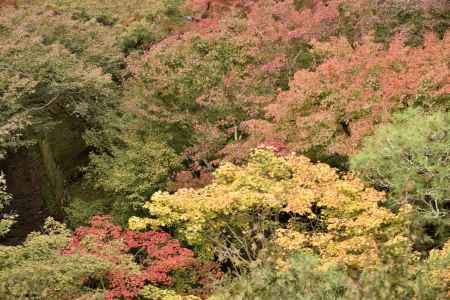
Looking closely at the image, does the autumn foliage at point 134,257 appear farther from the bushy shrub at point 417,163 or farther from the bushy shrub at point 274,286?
the bushy shrub at point 274,286

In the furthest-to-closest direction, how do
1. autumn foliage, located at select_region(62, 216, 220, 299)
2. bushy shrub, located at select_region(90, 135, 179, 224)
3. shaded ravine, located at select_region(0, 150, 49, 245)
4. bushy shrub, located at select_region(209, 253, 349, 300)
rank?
shaded ravine, located at select_region(0, 150, 49, 245), bushy shrub, located at select_region(90, 135, 179, 224), autumn foliage, located at select_region(62, 216, 220, 299), bushy shrub, located at select_region(209, 253, 349, 300)

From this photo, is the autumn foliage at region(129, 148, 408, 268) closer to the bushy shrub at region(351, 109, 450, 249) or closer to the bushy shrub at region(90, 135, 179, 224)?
the bushy shrub at region(351, 109, 450, 249)

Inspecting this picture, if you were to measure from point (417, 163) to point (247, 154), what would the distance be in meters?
6.59

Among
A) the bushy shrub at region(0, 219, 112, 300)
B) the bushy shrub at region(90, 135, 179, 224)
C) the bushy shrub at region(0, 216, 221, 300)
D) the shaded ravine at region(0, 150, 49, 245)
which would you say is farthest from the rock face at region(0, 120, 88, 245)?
the bushy shrub at region(0, 219, 112, 300)

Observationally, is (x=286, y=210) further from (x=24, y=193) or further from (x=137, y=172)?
(x=24, y=193)

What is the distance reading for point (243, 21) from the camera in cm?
2594

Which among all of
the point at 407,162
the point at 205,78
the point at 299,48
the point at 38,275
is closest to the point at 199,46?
the point at 205,78

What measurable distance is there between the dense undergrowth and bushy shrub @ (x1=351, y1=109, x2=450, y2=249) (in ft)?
0.16

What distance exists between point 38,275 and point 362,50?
491 inches

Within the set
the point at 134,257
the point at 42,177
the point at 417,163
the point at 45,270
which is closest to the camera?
the point at 45,270

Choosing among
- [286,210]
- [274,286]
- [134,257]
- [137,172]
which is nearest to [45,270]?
[134,257]

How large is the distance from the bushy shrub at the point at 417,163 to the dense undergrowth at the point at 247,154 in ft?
0.16

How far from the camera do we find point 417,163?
50.6 ft

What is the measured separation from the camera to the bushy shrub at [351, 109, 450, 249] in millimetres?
15023
